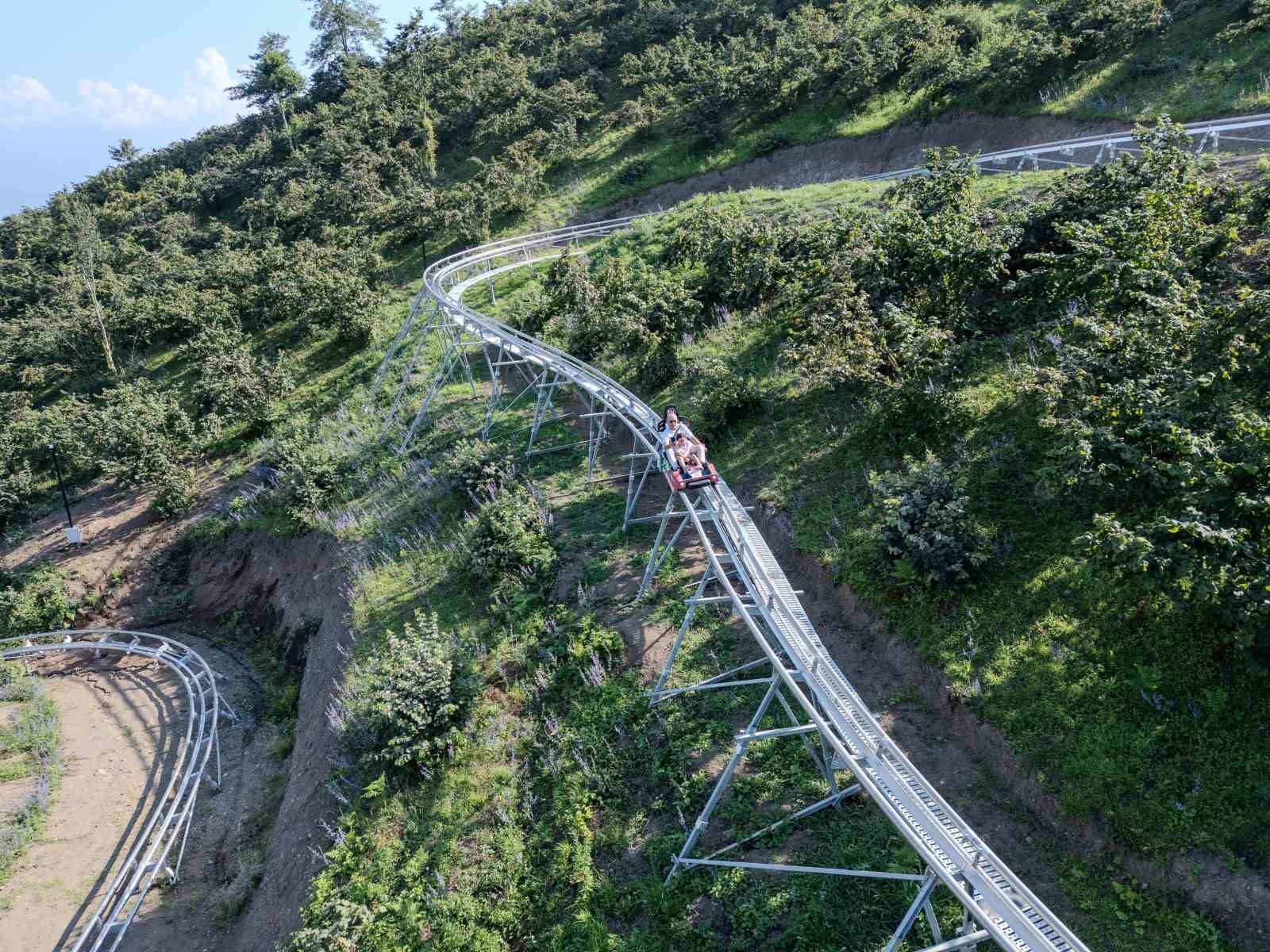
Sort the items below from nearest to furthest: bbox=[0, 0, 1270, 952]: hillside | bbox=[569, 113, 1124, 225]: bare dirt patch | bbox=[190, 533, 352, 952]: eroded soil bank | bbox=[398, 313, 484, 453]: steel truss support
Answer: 1. bbox=[0, 0, 1270, 952]: hillside
2. bbox=[190, 533, 352, 952]: eroded soil bank
3. bbox=[398, 313, 484, 453]: steel truss support
4. bbox=[569, 113, 1124, 225]: bare dirt patch

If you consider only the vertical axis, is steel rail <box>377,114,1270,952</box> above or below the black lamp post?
below

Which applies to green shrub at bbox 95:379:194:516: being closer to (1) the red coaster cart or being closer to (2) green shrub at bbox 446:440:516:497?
(2) green shrub at bbox 446:440:516:497

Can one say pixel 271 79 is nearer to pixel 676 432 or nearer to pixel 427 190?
pixel 427 190

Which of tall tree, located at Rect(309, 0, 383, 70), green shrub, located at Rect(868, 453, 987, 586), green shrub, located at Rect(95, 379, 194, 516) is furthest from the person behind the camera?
tall tree, located at Rect(309, 0, 383, 70)

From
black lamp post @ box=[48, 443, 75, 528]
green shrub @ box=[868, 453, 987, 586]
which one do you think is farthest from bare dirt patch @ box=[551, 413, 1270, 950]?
black lamp post @ box=[48, 443, 75, 528]

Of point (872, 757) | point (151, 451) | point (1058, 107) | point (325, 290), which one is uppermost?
point (325, 290)

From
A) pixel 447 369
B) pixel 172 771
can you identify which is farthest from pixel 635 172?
pixel 172 771
